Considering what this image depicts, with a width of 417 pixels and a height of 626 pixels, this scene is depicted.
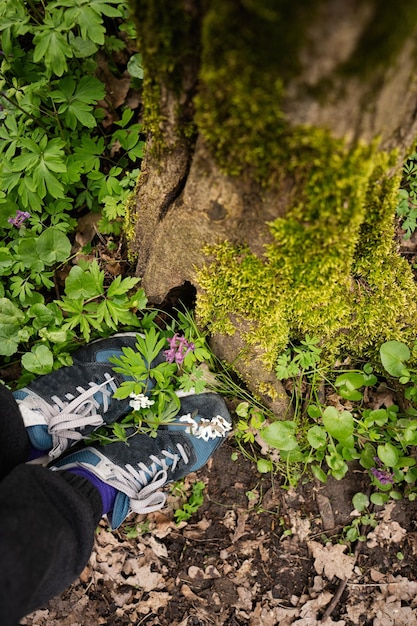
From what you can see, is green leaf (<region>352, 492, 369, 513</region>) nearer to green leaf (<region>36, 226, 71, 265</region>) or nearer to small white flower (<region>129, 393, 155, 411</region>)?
small white flower (<region>129, 393, 155, 411</region>)

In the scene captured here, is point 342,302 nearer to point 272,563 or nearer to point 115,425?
point 115,425

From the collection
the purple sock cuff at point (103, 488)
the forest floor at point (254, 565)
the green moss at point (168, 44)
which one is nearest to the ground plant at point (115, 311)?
the forest floor at point (254, 565)

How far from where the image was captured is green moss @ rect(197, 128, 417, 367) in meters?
1.59

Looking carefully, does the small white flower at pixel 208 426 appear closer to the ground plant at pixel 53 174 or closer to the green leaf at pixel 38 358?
the ground plant at pixel 53 174

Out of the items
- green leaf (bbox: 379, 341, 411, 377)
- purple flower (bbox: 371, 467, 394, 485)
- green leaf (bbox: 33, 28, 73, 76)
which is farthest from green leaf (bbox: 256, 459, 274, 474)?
green leaf (bbox: 33, 28, 73, 76)

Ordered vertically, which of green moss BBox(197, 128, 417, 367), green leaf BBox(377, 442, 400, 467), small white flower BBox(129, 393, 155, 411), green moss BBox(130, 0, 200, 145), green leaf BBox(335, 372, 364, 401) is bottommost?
small white flower BBox(129, 393, 155, 411)

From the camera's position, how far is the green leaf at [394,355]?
2607mm

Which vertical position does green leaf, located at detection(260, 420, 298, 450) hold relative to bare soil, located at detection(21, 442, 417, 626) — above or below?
above

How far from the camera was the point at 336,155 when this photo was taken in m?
1.51

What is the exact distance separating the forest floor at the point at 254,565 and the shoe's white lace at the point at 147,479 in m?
0.29

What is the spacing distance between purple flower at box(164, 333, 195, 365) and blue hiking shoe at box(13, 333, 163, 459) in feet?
0.76

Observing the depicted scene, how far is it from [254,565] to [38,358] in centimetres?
188

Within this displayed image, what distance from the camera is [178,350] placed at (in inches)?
100

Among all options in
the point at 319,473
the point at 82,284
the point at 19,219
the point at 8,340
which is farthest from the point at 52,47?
the point at 319,473
